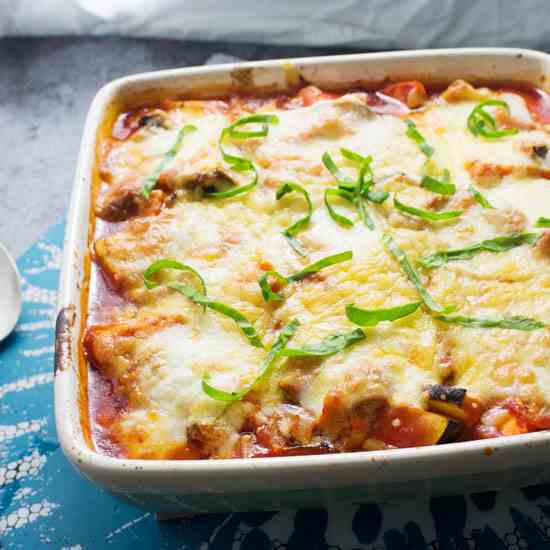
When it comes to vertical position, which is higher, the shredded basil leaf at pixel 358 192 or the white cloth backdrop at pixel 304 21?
the white cloth backdrop at pixel 304 21

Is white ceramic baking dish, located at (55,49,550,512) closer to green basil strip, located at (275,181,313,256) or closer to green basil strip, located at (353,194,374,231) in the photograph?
green basil strip, located at (275,181,313,256)

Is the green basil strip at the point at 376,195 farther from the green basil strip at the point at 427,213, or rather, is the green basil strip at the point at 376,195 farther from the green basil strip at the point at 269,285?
the green basil strip at the point at 269,285

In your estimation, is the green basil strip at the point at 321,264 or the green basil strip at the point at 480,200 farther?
the green basil strip at the point at 480,200

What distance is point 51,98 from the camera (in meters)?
3.96

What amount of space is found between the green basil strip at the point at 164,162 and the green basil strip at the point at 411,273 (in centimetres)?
78

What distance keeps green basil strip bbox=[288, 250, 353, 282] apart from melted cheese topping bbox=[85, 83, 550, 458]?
20mm

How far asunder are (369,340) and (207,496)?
1.91ft

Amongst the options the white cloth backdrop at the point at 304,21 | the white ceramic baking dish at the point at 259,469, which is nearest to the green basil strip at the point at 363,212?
the white ceramic baking dish at the point at 259,469

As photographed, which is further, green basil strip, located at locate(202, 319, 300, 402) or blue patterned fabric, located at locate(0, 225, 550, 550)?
blue patterned fabric, located at locate(0, 225, 550, 550)

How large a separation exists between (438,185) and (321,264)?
52 centimetres

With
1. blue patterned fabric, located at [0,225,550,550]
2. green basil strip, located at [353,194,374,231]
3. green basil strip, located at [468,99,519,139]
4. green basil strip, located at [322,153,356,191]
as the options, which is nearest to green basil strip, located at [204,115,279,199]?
green basil strip, located at [322,153,356,191]

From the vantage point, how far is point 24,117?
387cm

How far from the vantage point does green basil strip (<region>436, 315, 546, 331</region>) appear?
83.1 inches

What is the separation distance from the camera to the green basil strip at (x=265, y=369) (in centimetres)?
200
